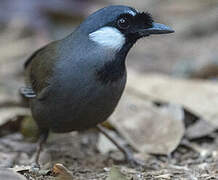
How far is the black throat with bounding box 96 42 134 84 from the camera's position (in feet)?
14.1

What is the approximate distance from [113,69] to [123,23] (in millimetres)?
408

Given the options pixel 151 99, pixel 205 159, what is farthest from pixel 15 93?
pixel 205 159

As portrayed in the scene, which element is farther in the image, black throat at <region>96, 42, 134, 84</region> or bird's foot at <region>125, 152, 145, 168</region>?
bird's foot at <region>125, 152, 145, 168</region>

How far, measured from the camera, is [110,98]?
4.43 meters

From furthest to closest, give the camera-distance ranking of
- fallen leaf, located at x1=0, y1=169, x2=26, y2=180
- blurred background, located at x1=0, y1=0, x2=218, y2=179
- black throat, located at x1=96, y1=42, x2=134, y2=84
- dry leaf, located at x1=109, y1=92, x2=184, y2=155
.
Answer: blurred background, located at x1=0, y1=0, x2=218, y2=179
dry leaf, located at x1=109, y1=92, x2=184, y2=155
black throat, located at x1=96, y1=42, x2=134, y2=84
fallen leaf, located at x1=0, y1=169, x2=26, y2=180

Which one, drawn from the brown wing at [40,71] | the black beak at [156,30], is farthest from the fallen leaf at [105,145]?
the black beak at [156,30]

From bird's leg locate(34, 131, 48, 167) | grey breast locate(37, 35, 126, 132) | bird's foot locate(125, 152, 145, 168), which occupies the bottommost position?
bird's foot locate(125, 152, 145, 168)

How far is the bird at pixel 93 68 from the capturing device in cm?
432

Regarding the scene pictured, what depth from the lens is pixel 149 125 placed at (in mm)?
5352

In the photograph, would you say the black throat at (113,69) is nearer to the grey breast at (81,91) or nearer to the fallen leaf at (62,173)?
the grey breast at (81,91)

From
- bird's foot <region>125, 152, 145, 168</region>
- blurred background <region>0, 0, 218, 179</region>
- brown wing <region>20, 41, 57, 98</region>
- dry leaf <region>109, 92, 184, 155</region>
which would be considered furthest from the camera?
blurred background <region>0, 0, 218, 179</region>

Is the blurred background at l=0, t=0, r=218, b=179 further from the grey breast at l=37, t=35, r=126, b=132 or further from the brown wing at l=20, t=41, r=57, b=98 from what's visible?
the grey breast at l=37, t=35, r=126, b=132

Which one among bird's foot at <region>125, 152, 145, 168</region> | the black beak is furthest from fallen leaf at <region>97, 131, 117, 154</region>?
the black beak

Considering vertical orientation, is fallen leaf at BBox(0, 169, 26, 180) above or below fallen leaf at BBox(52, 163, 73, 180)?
below
